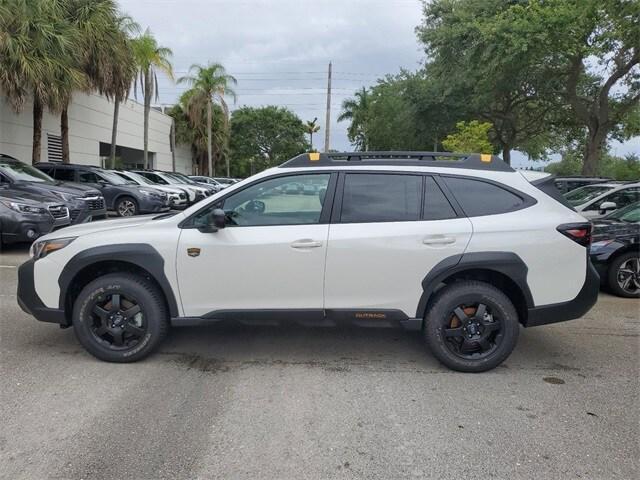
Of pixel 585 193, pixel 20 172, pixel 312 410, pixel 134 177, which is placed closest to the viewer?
pixel 312 410

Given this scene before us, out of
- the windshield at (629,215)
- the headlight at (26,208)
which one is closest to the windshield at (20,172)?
the headlight at (26,208)

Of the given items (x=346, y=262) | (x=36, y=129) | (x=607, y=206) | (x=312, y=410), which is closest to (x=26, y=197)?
(x=346, y=262)

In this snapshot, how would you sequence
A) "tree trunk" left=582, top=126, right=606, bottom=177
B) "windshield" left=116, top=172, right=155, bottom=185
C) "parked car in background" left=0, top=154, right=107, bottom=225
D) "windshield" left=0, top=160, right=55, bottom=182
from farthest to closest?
"tree trunk" left=582, top=126, right=606, bottom=177
"windshield" left=116, top=172, right=155, bottom=185
"windshield" left=0, top=160, right=55, bottom=182
"parked car in background" left=0, top=154, right=107, bottom=225

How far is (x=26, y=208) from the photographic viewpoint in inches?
338

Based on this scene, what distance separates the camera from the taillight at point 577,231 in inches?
152

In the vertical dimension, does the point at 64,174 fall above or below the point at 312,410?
above

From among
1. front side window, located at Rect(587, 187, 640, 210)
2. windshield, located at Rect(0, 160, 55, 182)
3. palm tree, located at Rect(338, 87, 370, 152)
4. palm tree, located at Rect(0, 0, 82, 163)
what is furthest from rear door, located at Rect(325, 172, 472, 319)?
palm tree, located at Rect(338, 87, 370, 152)

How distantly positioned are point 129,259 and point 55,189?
768cm

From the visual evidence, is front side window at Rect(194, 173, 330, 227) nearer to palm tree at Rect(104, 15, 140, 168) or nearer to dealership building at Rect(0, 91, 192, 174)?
dealership building at Rect(0, 91, 192, 174)

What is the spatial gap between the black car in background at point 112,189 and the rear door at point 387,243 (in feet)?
37.0

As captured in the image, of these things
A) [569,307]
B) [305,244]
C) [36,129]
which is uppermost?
[36,129]

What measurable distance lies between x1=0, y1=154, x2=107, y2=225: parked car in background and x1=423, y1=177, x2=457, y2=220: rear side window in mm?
7273

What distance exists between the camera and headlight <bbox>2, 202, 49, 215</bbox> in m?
8.45

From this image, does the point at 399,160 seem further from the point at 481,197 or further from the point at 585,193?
the point at 585,193
